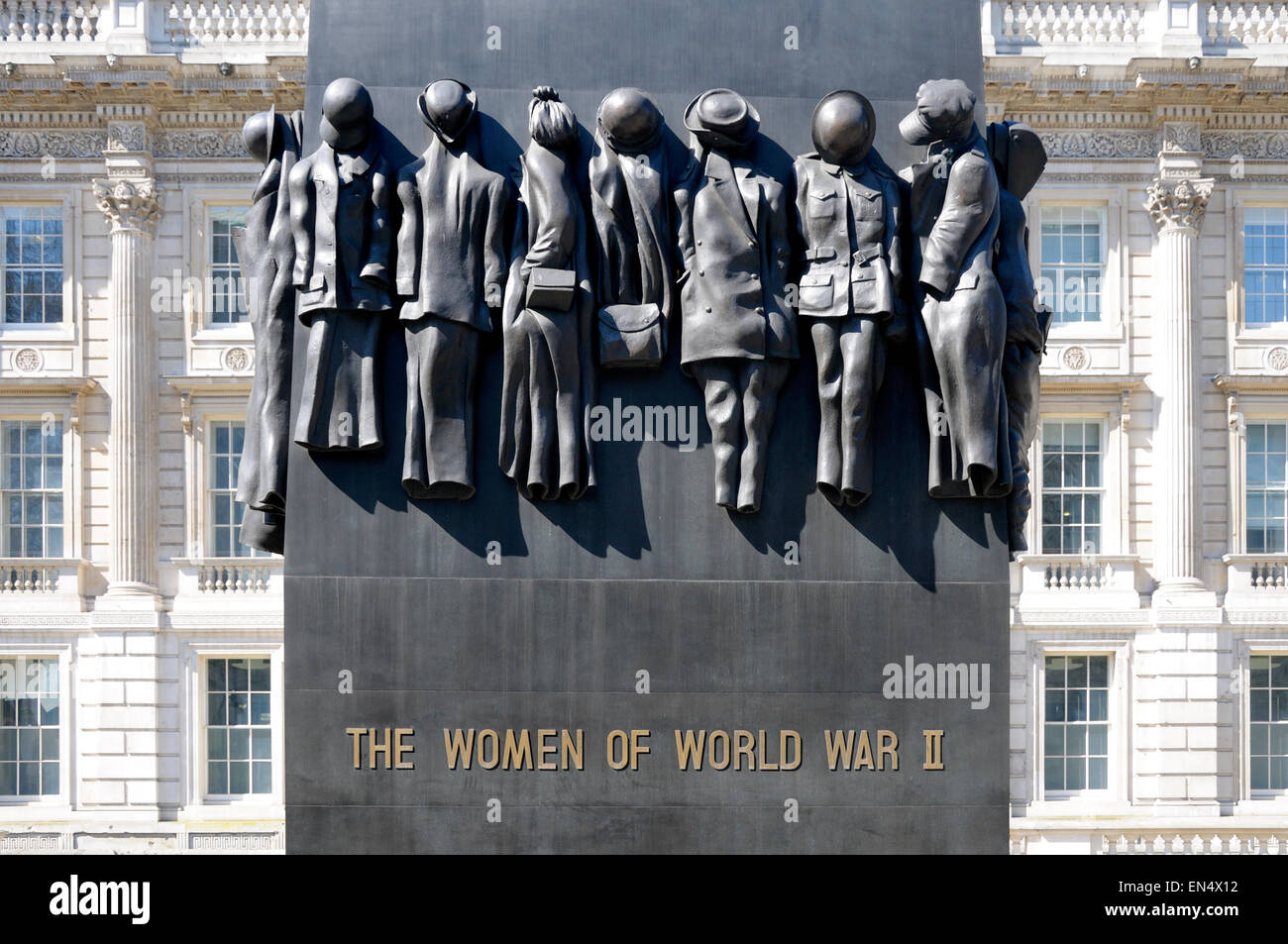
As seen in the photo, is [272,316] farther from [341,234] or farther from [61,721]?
[61,721]

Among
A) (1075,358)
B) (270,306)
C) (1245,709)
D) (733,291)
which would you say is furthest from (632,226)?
(1245,709)

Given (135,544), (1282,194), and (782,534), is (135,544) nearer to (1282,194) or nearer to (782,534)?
(1282,194)

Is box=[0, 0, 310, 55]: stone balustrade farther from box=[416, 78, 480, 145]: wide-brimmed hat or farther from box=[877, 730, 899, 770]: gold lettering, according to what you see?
box=[877, 730, 899, 770]: gold lettering

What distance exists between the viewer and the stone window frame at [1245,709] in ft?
115

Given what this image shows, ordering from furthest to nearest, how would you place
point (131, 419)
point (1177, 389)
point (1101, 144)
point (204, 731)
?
1. point (1101, 144)
2. point (1177, 389)
3. point (131, 419)
4. point (204, 731)

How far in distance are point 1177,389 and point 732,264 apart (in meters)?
30.3

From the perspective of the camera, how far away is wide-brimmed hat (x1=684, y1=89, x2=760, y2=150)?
25.2ft

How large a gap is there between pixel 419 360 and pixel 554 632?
58.8 inches

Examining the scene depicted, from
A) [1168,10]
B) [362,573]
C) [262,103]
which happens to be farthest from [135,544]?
[362,573]

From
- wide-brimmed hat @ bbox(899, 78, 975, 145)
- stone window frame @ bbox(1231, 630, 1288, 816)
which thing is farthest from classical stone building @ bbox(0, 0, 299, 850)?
wide-brimmed hat @ bbox(899, 78, 975, 145)

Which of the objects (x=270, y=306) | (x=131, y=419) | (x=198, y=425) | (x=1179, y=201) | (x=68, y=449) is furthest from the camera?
(x=198, y=425)

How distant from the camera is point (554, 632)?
25.5ft

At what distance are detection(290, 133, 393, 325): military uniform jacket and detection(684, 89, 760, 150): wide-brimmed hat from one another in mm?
1545

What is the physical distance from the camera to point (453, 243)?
761 centimetres
